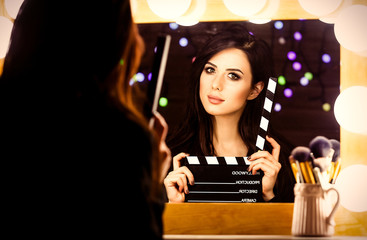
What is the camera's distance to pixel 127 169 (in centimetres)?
73

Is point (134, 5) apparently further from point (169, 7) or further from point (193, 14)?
point (193, 14)

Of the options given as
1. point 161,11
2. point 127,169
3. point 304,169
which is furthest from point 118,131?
point 161,11

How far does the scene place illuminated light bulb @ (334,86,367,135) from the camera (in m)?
1.67

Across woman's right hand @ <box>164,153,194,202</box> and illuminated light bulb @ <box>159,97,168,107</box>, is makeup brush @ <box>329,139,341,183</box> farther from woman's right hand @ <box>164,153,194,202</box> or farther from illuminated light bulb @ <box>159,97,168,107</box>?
illuminated light bulb @ <box>159,97,168,107</box>

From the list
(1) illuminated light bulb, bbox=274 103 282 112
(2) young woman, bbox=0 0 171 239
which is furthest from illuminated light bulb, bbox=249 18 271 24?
(2) young woman, bbox=0 0 171 239

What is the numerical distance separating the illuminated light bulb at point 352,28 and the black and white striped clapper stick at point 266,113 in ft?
1.11

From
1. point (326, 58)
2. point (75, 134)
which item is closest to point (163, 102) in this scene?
point (326, 58)

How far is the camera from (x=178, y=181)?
169 cm

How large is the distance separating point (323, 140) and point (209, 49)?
1.94 ft

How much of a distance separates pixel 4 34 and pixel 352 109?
154cm

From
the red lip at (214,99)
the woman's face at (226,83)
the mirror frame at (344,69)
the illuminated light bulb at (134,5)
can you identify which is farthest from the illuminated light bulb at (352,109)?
the illuminated light bulb at (134,5)

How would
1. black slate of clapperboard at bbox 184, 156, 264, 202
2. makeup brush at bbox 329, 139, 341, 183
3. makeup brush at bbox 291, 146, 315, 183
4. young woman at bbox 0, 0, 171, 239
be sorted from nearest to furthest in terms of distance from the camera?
young woman at bbox 0, 0, 171, 239
makeup brush at bbox 291, 146, 315, 183
makeup brush at bbox 329, 139, 341, 183
black slate of clapperboard at bbox 184, 156, 264, 202

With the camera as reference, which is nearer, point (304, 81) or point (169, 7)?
point (304, 81)

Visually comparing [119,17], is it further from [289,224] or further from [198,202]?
[289,224]
